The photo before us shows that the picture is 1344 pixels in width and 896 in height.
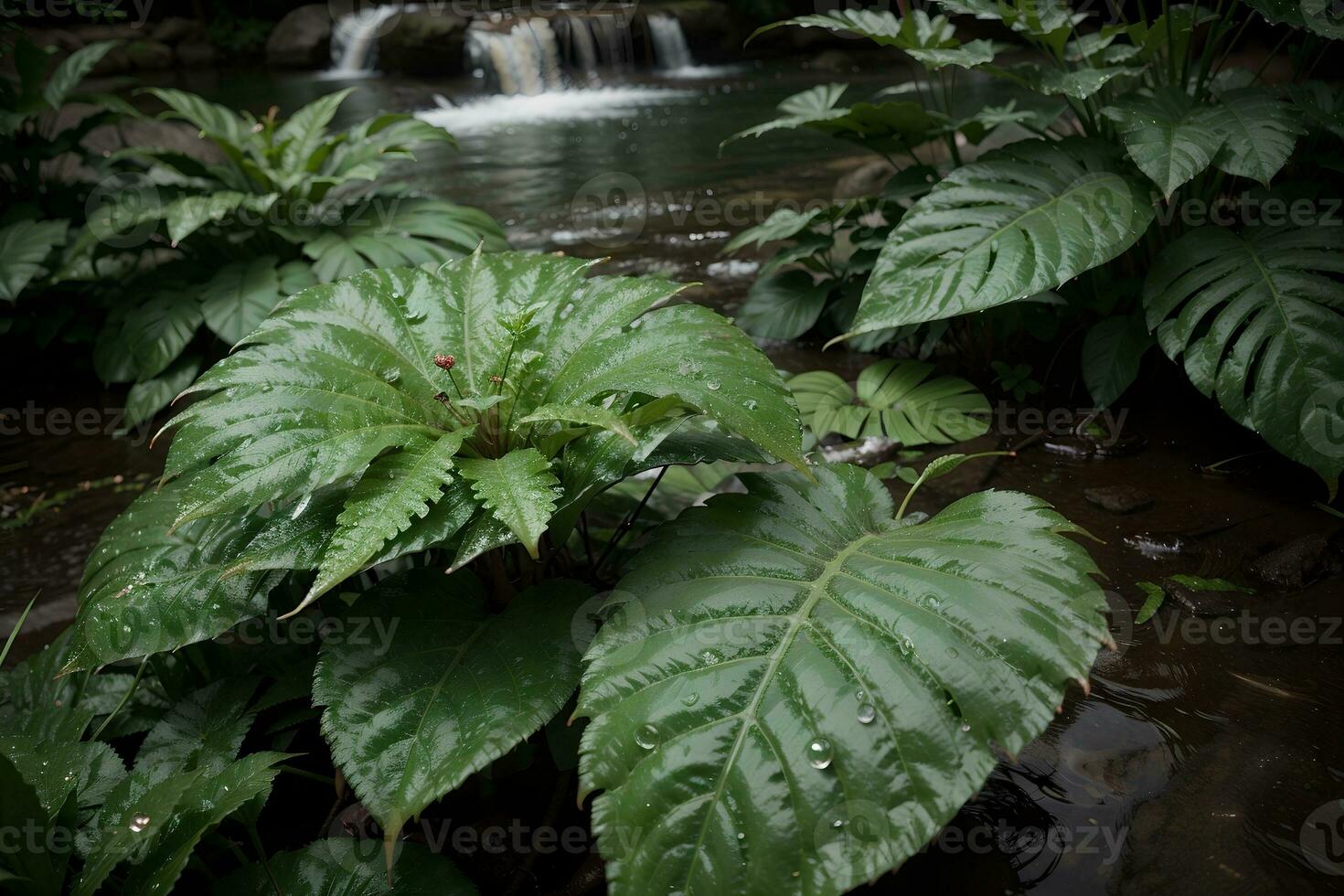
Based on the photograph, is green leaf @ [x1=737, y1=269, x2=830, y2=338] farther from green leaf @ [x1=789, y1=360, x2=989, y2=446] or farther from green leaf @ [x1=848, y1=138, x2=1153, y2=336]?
green leaf @ [x1=848, y1=138, x2=1153, y2=336]

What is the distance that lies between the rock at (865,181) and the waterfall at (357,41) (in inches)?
385

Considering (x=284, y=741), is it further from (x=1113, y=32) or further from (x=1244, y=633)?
(x=1113, y=32)

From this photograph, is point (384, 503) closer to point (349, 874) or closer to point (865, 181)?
point (349, 874)

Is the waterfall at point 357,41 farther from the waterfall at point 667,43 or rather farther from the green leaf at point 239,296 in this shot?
the green leaf at point 239,296

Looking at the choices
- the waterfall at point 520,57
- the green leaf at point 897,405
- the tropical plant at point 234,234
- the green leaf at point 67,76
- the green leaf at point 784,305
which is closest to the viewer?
the green leaf at point 897,405

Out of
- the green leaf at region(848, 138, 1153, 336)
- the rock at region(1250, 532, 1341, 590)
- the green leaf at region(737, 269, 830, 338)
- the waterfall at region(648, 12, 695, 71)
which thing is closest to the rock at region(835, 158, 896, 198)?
the green leaf at region(737, 269, 830, 338)

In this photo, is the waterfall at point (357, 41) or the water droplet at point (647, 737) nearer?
the water droplet at point (647, 737)

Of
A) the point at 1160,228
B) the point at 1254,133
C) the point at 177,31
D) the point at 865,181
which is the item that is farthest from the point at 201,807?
the point at 177,31

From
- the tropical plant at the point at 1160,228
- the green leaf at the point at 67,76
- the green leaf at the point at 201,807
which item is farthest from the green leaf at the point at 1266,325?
the green leaf at the point at 67,76

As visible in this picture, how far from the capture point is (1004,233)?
7.43 feet

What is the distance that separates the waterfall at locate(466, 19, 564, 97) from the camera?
11.3 metres

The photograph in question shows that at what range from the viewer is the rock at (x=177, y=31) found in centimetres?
1367

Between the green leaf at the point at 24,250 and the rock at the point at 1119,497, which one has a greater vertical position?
the green leaf at the point at 24,250

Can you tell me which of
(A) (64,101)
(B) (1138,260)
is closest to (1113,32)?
(B) (1138,260)
